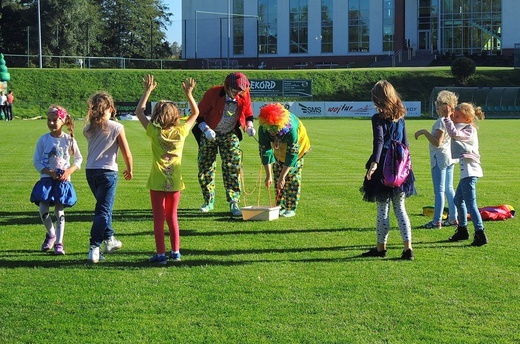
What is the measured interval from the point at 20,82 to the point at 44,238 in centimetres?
5150

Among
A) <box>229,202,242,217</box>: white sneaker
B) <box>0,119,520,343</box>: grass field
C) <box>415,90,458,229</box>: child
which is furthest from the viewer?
<box>229,202,242,217</box>: white sneaker

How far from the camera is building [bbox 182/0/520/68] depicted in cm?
7419

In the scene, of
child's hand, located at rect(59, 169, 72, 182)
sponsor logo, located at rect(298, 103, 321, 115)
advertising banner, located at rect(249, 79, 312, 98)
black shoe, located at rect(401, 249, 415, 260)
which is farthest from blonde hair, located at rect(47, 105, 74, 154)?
advertising banner, located at rect(249, 79, 312, 98)

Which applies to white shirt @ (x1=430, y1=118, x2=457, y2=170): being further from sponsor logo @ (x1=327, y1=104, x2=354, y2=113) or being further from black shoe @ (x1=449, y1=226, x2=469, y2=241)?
sponsor logo @ (x1=327, y1=104, x2=354, y2=113)

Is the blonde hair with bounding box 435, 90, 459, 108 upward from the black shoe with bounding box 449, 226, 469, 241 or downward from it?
upward

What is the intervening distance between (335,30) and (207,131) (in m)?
70.3

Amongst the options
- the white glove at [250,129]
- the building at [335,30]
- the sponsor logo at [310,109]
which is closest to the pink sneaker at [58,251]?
the white glove at [250,129]

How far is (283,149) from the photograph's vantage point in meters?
10.7

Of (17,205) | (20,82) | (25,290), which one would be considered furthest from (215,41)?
(25,290)

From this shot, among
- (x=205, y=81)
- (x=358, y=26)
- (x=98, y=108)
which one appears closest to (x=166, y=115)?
(x=98, y=108)

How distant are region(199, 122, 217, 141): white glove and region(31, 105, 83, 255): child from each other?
219 cm

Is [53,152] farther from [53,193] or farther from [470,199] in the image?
[470,199]

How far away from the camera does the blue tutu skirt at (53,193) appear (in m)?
8.59

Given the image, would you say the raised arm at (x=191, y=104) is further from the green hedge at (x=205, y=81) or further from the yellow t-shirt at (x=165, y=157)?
the green hedge at (x=205, y=81)
